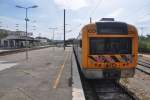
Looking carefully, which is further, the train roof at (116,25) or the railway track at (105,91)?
the train roof at (116,25)

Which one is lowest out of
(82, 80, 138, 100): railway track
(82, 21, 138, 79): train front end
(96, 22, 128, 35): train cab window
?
(82, 80, 138, 100): railway track

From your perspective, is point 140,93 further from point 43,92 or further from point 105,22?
point 43,92

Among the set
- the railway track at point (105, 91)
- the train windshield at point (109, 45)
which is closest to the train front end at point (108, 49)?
the train windshield at point (109, 45)

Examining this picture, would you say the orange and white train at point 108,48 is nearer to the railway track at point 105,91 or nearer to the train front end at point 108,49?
the train front end at point 108,49

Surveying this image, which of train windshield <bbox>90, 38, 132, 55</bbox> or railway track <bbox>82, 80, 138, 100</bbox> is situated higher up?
train windshield <bbox>90, 38, 132, 55</bbox>

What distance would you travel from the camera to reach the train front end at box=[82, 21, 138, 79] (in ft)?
32.9

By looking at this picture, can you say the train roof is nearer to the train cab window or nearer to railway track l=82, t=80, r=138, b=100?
the train cab window

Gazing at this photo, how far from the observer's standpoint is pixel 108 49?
1016 centimetres

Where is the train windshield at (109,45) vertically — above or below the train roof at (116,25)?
below

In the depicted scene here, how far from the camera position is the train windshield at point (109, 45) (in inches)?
398

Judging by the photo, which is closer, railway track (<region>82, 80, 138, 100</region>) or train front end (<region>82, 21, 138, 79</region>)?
railway track (<region>82, 80, 138, 100</region>)

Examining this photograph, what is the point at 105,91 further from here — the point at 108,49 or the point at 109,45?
the point at 109,45

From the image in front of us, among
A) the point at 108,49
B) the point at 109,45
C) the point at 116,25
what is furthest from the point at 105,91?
the point at 116,25

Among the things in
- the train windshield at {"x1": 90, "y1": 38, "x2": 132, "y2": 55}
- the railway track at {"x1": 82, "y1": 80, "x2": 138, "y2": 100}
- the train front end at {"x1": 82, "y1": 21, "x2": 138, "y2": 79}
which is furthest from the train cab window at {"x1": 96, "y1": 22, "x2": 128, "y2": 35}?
the railway track at {"x1": 82, "y1": 80, "x2": 138, "y2": 100}
